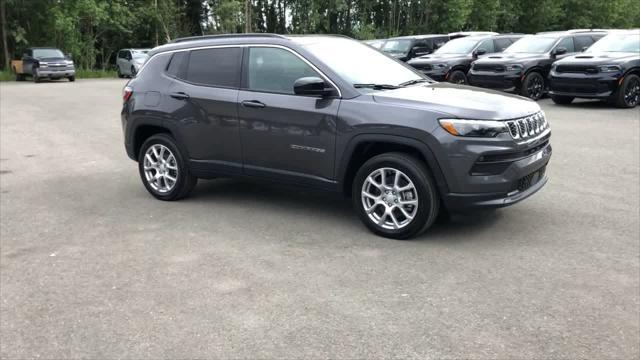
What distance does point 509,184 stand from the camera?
5.11 meters

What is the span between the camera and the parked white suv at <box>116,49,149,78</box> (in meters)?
33.8

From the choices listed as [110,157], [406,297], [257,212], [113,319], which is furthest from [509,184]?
[110,157]

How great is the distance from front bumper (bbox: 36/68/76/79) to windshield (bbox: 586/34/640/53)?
81.4 feet

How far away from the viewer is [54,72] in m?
30.2

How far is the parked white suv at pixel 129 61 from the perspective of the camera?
33.8 metres

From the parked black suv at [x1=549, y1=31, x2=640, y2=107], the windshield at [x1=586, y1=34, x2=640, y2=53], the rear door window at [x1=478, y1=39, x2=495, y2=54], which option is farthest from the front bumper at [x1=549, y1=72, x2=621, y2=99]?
the rear door window at [x1=478, y1=39, x2=495, y2=54]

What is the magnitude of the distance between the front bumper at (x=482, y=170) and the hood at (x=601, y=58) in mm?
10326

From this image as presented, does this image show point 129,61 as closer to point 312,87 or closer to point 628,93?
point 628,93

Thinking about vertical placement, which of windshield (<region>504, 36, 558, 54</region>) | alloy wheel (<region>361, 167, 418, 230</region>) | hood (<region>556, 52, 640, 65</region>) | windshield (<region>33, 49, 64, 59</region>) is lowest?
alloy wheel (<region>361, 167, 418, 230</region>)

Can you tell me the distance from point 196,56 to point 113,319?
346 cm

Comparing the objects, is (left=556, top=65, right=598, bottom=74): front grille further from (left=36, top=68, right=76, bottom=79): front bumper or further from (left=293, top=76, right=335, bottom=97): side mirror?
(left=36, top=68, right=76, bottom=79): front bumper

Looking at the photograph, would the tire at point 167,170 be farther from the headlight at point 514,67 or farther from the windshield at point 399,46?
the windshield at point 399,46

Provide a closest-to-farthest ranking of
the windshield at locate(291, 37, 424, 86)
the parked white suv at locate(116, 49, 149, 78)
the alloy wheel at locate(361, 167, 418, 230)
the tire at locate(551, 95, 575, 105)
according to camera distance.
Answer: the alloy wheel at locate(361, 167, 418, 230) → the windshield at locate(291, 37, 424, 86) → the tire at locate(551, 95, 575, 105) → the parked white suv at locate(116, 49, 149, 78)

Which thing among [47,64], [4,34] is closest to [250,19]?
[4,34]
